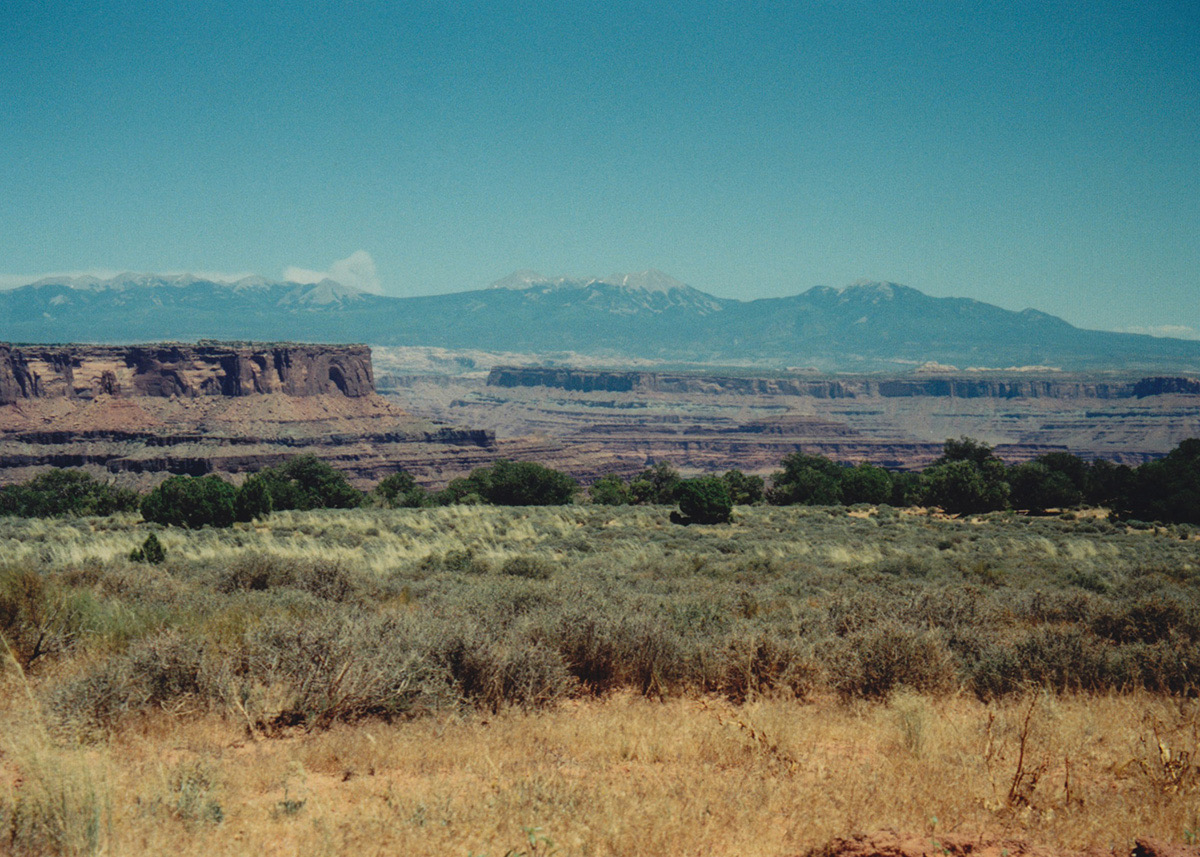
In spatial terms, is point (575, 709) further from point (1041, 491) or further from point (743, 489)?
point (743, 489)

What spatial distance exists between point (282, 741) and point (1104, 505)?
4085 cm

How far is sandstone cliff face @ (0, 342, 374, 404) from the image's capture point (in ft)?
424

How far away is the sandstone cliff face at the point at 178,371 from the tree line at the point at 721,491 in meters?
81.9

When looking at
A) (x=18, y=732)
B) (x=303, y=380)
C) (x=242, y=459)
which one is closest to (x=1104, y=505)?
(x=18, y=732)

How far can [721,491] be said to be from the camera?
33.7 metres

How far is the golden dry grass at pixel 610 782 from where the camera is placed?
17.2ft

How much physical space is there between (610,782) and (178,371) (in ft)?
499

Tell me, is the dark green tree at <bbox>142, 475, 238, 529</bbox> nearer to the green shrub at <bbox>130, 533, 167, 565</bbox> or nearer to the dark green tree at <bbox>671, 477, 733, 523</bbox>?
Result: the green shrub at <bbox>130, 533, 167, 565</bbox>

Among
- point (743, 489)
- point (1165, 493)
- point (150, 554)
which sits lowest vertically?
point (743, 489)

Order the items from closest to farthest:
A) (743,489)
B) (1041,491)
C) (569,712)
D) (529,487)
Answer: (569,712)
(1041,491)
(529,487)
(743,489)

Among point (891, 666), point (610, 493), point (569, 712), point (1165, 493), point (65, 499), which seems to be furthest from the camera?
point (610, 493)

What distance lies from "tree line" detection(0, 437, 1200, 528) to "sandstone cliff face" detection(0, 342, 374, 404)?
81936 mm

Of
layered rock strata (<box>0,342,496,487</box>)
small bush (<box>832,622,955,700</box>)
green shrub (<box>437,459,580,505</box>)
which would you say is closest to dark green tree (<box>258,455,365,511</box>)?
green shrub (<box>437,459,580,505</box>)

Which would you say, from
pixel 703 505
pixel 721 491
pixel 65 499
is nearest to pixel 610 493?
→ pixel 721 491
